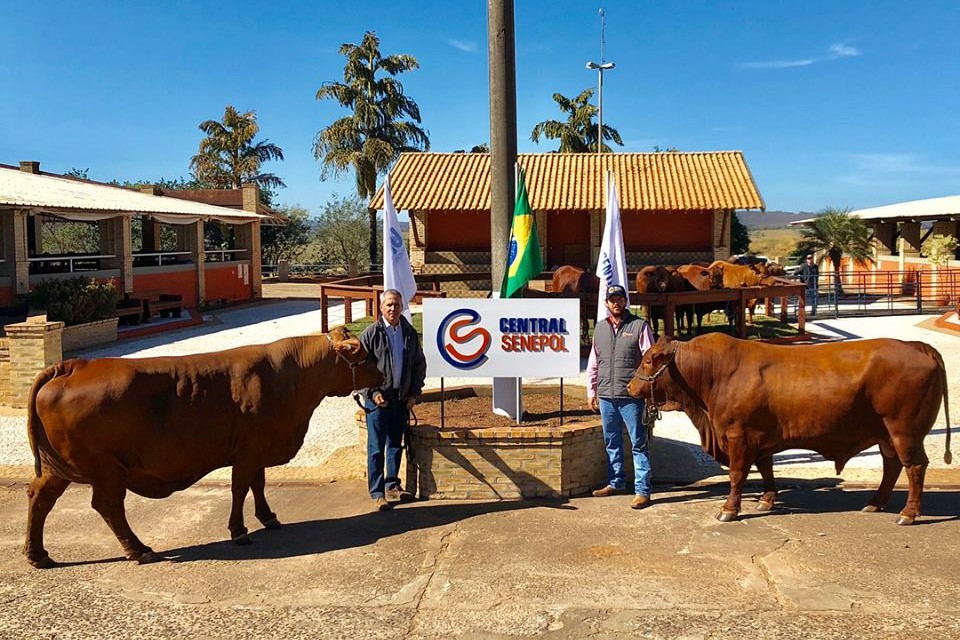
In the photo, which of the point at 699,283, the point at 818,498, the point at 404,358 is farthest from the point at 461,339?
the point at 699,283

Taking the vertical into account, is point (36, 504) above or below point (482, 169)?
below

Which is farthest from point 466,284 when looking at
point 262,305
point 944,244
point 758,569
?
point 758,569

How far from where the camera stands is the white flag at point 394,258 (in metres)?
8.31

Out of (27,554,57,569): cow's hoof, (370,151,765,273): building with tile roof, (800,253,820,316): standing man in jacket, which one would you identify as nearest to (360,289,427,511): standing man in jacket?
(27,554,57,569): cow's hoof

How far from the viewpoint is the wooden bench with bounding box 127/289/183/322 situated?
71.9 feet

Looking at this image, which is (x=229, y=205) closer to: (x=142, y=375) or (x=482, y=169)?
(x=482, y=169)

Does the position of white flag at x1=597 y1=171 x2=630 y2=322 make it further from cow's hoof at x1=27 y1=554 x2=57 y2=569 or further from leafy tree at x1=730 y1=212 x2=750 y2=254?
leafy tree at x1=730 y1=212 x2=750 y2=254

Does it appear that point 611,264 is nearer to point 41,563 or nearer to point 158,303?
point 41,563

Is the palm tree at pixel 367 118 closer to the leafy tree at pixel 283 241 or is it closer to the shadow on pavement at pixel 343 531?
the leafy tree at pixel 283 241

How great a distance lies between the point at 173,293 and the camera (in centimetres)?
2594

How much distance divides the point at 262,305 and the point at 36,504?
932 inches

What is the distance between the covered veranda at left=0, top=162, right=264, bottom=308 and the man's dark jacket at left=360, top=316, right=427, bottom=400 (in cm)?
1469

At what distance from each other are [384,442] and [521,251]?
2.31m

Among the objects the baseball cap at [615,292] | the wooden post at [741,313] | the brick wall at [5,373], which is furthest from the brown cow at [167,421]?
the wooden post at [741,313]
